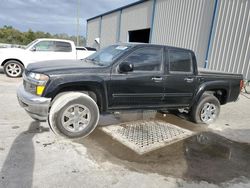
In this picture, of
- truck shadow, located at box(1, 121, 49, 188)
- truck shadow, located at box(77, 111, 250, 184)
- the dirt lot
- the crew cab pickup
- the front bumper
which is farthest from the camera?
the crew cab pickup

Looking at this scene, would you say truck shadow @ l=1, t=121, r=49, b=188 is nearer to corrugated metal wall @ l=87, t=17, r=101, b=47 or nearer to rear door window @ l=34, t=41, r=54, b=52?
rear door window @ l=34, t=41, r=54, b=52

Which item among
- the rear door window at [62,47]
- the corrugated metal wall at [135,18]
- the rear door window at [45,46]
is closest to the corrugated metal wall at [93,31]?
the corrugated metal wall at [135,18]

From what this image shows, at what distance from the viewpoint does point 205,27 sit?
1239cm

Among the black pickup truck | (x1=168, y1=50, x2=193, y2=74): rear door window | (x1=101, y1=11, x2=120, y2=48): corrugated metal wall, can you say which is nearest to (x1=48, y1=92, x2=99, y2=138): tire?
the black pickup truck

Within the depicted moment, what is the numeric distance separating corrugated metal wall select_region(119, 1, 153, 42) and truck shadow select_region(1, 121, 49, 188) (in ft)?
51.0

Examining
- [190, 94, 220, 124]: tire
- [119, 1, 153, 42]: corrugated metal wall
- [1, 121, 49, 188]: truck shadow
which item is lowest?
[1, 121, 49, 188]: truck shadow

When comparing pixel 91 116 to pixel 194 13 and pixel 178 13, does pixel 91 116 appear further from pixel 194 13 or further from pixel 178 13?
pixel 178 13

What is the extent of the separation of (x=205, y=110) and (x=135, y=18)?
50.0 ft

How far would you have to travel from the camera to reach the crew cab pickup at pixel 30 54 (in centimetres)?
1002

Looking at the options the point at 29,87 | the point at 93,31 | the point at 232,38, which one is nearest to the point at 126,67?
the point at 29,87

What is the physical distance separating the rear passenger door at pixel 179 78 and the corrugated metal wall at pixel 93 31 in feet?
80.5

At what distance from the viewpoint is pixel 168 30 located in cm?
1538

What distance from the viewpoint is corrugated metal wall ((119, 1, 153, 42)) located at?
1792 cm

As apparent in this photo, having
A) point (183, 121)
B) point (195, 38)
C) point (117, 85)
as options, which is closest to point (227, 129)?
point (183, 121)
